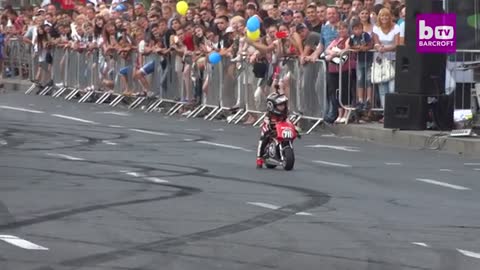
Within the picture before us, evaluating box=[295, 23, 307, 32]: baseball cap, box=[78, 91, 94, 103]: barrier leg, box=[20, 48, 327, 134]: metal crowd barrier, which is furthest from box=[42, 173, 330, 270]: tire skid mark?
box=[78, 91, 94, 103]: barrier leg

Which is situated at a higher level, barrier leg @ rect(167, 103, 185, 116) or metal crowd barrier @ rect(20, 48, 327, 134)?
metal crowd barrier @ rect(20, 48, 327, 134)

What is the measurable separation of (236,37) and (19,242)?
Answer: 53.9ft

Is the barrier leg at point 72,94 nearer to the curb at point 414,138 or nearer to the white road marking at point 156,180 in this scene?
the curb at point 414,138

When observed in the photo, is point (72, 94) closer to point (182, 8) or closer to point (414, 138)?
point (182, 8)

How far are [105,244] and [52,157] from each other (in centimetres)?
830

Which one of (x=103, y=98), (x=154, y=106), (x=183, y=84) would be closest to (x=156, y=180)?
(x=183, y=84)

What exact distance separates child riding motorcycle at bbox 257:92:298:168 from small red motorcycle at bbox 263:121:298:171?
49 millimetres

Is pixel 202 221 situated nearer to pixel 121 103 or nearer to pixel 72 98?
pixel 121 103

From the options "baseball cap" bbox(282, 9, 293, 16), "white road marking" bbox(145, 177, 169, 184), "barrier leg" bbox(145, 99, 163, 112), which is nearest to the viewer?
"white road marking" bbox(145, 177, 169, 184)

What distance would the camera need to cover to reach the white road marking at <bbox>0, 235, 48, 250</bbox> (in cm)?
1105

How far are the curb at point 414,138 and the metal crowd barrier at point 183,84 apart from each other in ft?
2.67

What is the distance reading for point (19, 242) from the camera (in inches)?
445

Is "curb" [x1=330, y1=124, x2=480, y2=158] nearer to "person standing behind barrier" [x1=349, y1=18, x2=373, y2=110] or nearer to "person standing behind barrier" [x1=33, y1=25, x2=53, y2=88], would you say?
"person standing behind barrier" [x1=349, y1=18, x2=373, y2=110]

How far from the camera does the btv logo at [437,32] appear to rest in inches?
888
